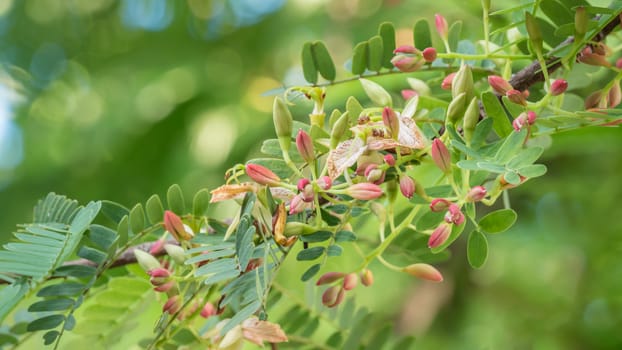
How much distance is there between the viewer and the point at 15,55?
1.89 m

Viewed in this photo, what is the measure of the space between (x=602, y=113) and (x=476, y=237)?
0.09 m

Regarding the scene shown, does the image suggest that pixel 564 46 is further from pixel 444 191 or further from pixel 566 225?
pixel 566 225

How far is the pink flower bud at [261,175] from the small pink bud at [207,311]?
11 cm

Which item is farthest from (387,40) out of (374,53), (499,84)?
(499,84)

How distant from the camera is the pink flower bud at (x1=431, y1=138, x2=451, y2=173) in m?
0.33

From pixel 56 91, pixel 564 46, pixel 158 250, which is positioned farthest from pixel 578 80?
pixel 56 91

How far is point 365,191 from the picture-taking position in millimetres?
330

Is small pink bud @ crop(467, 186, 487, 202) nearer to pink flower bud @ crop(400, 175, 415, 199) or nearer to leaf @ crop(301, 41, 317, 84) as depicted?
pink flower bud @ crop(400, 175, 415, 199)

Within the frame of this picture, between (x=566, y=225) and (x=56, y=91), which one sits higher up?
(x=56, y=91)

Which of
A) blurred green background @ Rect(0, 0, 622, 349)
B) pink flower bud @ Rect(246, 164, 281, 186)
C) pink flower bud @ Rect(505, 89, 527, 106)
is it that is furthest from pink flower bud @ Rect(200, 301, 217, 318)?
blurred green background @ Rect(0, 0, 622, 349)

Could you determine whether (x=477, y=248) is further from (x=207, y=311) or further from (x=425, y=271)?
(x=207, y=311)

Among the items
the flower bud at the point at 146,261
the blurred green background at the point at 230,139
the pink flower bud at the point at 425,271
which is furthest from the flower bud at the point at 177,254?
the blurred green background at the point at 230,139

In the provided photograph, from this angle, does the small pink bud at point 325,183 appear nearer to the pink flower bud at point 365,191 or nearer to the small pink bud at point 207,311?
the pink flower bud at point 365,191

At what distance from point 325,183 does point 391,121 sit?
4cm
